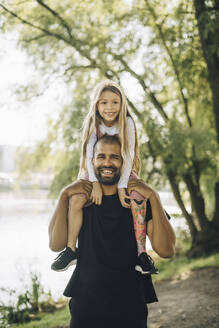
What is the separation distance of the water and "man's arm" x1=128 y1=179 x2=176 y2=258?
517 centimetres

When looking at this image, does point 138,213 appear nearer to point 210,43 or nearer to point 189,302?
point 189,302

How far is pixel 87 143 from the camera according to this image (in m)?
2.12

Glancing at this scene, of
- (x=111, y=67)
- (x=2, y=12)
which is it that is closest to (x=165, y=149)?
(x=111, y=67)

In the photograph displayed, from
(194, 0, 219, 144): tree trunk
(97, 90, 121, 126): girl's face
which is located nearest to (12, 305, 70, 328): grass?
(97, 90, 121, 126): girl's face

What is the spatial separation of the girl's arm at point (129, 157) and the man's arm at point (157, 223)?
57 mm

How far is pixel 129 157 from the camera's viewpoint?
2.05 metres

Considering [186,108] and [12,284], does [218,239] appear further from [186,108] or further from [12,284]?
[12,284]

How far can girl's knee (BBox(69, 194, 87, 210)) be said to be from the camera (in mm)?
1896

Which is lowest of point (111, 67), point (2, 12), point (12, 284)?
point (12, 284)

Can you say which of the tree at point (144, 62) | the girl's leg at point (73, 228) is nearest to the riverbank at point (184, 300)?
the tree at point (144, 62)

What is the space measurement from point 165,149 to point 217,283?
9.07 ft

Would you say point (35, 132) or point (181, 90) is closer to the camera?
point (181, 90)

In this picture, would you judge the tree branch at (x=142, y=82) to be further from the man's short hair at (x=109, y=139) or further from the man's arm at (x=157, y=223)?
the man's arm at (x=157, y=223)

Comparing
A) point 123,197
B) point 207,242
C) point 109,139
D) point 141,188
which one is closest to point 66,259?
point 123,197
